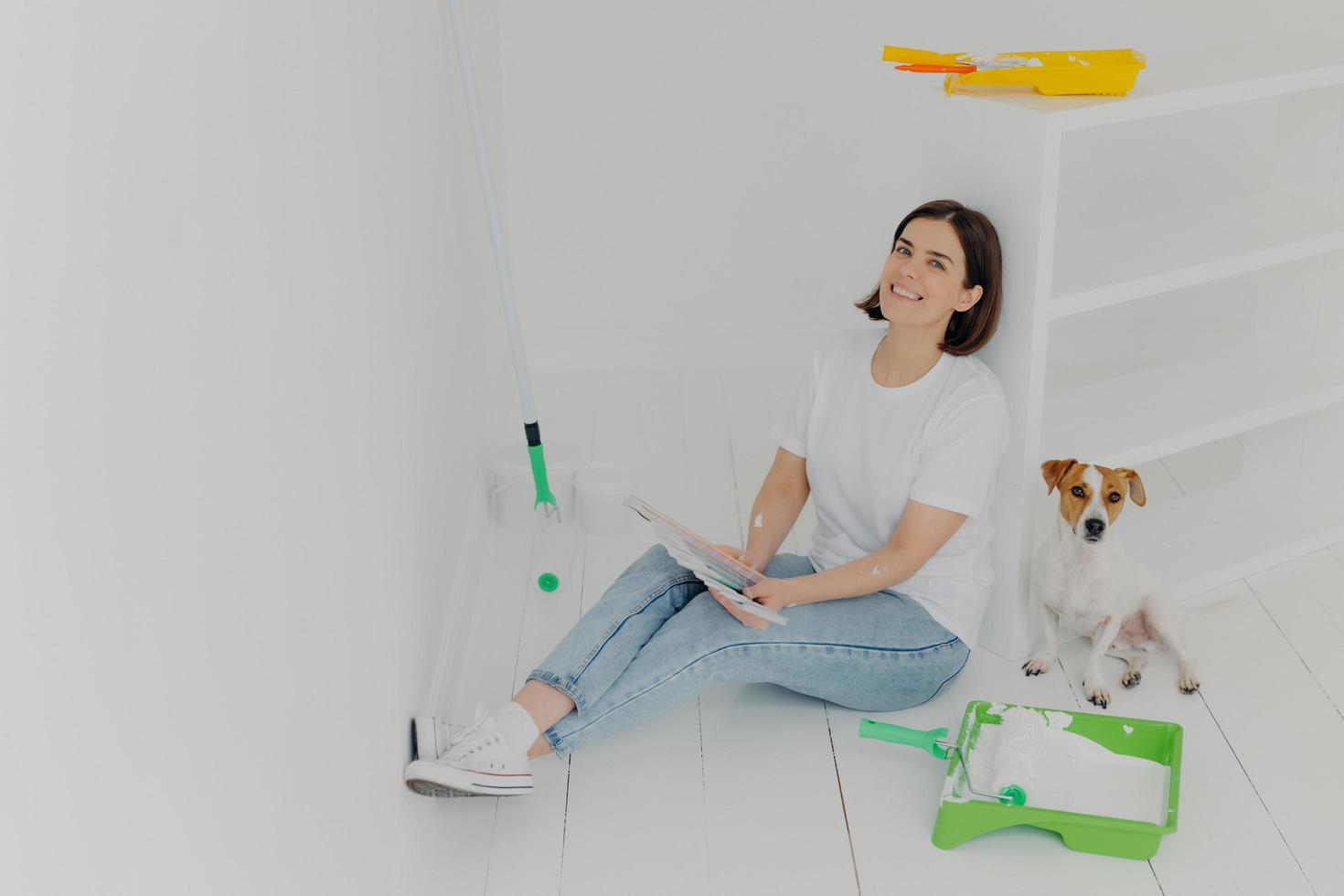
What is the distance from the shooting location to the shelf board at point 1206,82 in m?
2.08

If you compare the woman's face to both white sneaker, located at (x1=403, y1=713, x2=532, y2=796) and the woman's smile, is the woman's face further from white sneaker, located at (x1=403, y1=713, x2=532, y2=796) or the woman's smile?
white sneaker, located at (x1=403, y1=713, x2=532, y2=796)

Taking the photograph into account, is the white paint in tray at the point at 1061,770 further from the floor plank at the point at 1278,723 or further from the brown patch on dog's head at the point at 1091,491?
the brown patch on dog's head at the point at 1091,491

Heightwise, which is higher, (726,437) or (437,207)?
(437,207)

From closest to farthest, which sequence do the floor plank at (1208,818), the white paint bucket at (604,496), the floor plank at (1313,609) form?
the floor plank at (1208,818) → the floor plank at (1313,609) → the white paint bucket at (604,496)

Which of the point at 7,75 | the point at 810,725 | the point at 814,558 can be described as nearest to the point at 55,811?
the point at 7,75

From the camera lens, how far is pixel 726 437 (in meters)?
3.36

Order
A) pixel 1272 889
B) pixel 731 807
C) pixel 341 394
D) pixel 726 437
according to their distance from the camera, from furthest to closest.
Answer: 1. pixel 726 437
2. pixel 731 807
3. pixel 1272 889
4. pixel 341 394

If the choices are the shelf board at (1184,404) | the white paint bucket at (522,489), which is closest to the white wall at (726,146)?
the white paint bucket at (522,489)

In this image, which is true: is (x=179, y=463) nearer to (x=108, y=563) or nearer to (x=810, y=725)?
(x=108, y=563)

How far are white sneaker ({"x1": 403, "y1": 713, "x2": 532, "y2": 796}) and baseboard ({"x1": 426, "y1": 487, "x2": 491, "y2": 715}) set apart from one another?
Result: 18 centimetres

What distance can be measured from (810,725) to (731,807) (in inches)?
9.9

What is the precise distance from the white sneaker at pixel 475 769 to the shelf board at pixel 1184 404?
3.43 ft

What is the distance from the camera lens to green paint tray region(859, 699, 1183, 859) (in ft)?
6.29

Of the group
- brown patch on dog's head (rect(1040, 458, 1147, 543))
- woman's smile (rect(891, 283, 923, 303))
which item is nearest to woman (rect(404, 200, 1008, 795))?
woman's smile (rect(891, 283, 923, 303))
